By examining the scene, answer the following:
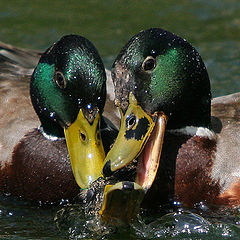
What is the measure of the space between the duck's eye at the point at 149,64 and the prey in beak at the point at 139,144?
228 millimetres

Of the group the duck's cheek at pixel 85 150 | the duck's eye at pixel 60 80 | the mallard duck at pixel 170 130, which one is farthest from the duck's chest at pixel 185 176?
the duck's eye at pixel 60 80

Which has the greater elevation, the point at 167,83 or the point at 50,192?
the point at 167,83

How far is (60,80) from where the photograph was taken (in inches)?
257

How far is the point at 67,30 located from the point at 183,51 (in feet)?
14.7

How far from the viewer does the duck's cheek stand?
633 cm

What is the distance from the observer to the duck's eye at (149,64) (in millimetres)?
6320

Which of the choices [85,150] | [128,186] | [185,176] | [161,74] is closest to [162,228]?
[185,176]

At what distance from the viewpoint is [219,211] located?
656 cm

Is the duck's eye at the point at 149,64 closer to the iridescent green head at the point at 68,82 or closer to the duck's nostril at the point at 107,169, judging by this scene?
the iridescent green head at the point at 68,82

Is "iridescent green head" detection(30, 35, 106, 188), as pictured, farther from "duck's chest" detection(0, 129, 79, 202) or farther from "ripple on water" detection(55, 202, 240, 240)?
"ripple on water" detection(55, 202, 240, 240)

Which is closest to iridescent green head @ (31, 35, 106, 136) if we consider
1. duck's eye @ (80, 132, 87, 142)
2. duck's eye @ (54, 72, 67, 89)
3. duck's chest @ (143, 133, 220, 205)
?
duck's eye @ (54, 72, 67, 89)

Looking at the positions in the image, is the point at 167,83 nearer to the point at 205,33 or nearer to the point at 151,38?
the point at 151,38

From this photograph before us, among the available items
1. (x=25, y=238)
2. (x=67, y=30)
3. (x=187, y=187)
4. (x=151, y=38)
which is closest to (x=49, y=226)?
(x=25, y=238)

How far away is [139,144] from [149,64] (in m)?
0.59
